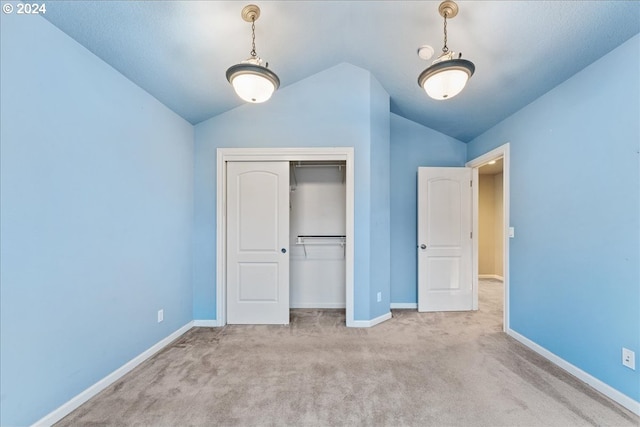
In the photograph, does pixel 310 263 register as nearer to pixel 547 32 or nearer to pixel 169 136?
pixel 169 136

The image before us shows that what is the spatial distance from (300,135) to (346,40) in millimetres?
1110

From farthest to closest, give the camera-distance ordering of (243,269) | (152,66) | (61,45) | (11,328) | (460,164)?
(460,164)
(243,269)
(152,66)
(61,45)
(11,328)

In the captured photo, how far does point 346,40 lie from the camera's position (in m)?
2.83

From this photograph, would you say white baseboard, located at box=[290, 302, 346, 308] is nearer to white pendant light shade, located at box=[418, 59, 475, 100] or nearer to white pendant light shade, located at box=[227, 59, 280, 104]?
white pendant light shade, located at box=[227, 59, 280, 104]

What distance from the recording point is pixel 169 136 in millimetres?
2900

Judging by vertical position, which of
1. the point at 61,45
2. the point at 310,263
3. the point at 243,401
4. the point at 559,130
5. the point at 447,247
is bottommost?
the point at 243,401

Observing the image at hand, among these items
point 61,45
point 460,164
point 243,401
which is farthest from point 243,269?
point 460,164

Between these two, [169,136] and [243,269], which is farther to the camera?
[243,269]

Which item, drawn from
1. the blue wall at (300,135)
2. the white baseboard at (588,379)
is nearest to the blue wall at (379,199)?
the blue wall at (300,135)

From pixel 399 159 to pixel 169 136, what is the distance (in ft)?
9.98

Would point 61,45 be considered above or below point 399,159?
above

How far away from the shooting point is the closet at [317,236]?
3990mm

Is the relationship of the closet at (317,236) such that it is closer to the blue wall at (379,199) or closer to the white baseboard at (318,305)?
the white baseboard at (318,305)

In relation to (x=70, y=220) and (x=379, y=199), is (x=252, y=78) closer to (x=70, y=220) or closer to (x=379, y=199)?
(x=70, y=220)
